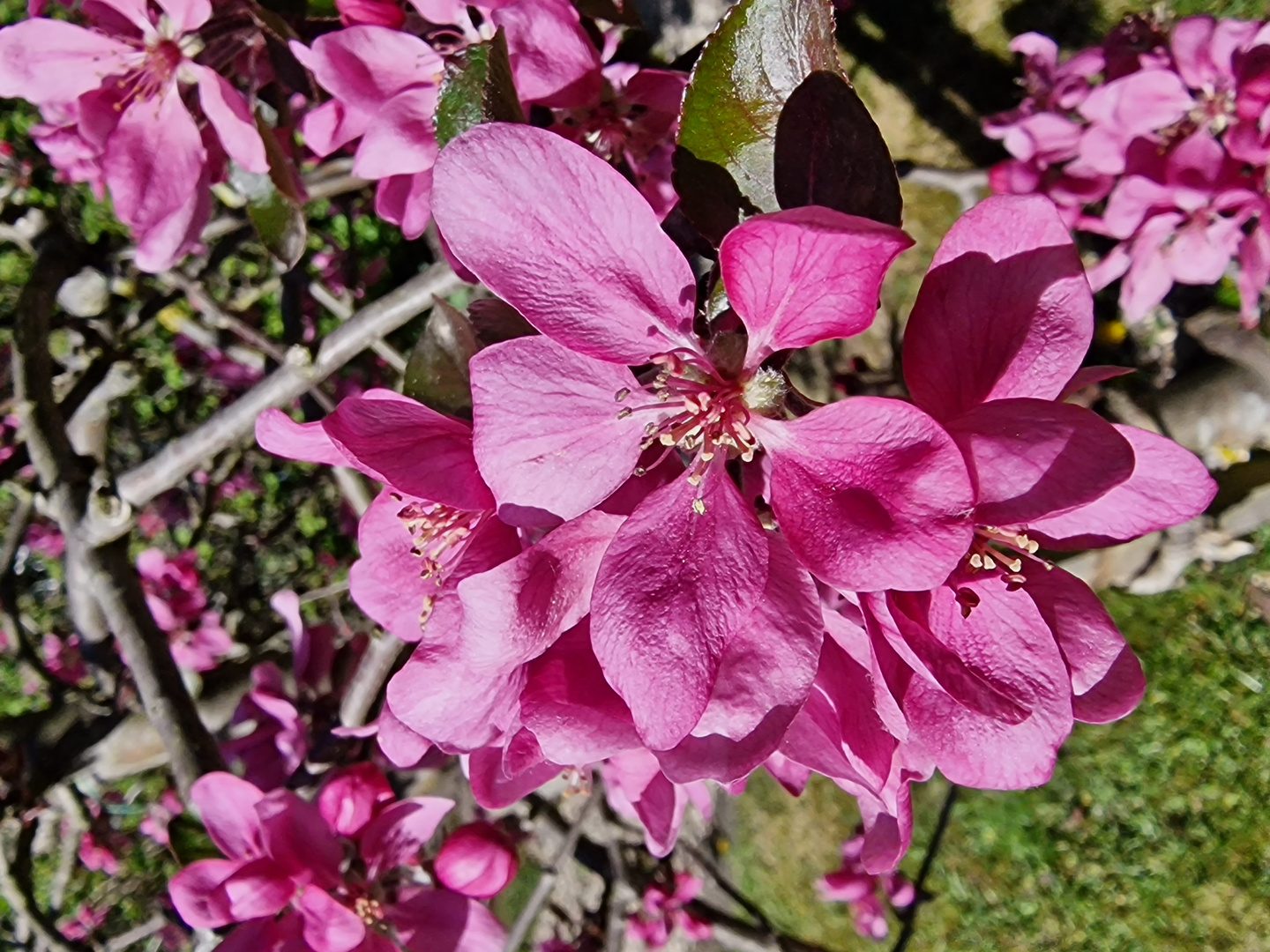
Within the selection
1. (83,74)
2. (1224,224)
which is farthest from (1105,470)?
(1224,224)

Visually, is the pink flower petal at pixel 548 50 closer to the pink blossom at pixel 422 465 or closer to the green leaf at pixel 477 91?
the green leaf at pixel 477 91

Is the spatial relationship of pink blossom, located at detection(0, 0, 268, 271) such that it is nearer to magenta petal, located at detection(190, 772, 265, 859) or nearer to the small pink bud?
magenta petal, located at detection(190, 772, 265, 859)

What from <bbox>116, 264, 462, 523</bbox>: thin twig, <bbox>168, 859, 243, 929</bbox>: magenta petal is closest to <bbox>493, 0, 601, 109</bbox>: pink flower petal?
<bbox>116, 264, 462, 523</bbox>: thin twig

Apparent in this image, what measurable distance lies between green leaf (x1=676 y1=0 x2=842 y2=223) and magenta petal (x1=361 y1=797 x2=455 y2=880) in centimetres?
104

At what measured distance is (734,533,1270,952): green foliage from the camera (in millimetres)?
3436

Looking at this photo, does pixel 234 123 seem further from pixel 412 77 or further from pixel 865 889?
pixel 865 889

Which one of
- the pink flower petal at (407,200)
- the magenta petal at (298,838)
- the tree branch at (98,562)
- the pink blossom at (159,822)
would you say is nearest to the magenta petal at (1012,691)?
the pink flower petal at (407,200)

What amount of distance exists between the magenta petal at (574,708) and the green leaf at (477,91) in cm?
47

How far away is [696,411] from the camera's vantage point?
2.75ft

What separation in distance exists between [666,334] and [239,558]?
3.06 m

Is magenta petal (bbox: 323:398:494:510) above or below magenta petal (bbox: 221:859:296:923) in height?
above

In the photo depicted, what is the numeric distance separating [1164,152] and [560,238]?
1708 millimetres

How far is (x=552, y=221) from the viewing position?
739mm

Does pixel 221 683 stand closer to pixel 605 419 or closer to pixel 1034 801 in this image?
pixel 605 419
